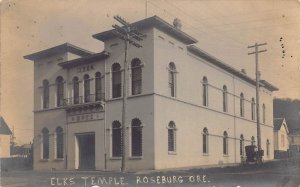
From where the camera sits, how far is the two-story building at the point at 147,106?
1140 cm

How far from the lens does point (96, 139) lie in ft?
43.1

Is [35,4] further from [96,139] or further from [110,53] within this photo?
[96,139]

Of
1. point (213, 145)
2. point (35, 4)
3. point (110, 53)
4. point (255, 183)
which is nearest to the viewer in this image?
point (35, 4)

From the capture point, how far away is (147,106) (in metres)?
12.6

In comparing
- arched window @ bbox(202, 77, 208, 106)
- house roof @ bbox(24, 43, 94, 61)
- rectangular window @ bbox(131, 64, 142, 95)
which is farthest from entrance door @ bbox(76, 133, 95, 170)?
arched window @ bbox(202, 77, 208, 106)

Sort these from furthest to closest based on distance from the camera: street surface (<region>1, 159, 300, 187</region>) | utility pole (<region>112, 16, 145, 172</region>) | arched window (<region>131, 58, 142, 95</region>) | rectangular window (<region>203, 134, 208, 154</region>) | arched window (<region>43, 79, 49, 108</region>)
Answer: rectangular window (<region>203, 134, 208, 154</region>)
arched window (<region>131, 58, 142, 95</region>)
utility pole (<region>112, 16, 145, 172</region>)
arched window (<region>43, 79, 49, 108</region>)
street surface (<region>1, 159, 300, 187</region>)

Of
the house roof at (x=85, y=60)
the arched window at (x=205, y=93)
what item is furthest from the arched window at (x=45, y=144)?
the arched window at (x=205, y=93)

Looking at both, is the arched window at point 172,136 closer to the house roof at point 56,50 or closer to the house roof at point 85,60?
the house roof at point 85,60

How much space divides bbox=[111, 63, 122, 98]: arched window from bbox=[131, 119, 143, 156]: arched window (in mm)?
1193

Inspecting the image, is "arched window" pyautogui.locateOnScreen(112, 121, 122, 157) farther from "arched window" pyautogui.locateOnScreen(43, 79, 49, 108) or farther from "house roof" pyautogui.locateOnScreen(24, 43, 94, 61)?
"house roof" pyautogui.locateOnScreen(24, 43, 94, 61)

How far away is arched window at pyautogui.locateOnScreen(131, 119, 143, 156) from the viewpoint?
1248 centimetres

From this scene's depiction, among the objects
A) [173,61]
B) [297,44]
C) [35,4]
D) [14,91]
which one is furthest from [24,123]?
[297,44]

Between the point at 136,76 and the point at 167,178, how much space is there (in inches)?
161

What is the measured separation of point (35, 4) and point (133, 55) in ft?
13.5
